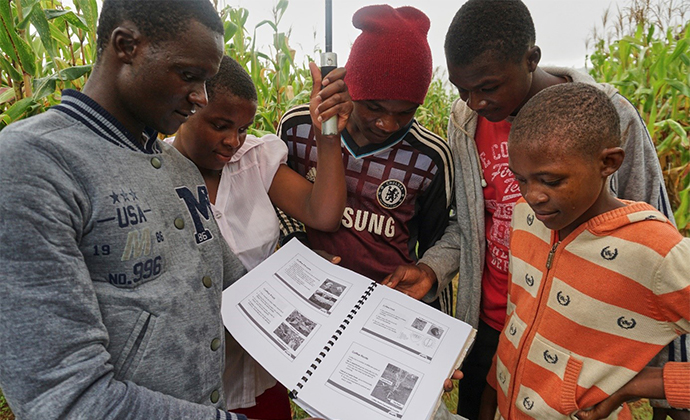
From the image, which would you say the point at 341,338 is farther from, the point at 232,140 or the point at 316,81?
the point at 316,81

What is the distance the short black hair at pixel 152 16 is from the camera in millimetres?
724

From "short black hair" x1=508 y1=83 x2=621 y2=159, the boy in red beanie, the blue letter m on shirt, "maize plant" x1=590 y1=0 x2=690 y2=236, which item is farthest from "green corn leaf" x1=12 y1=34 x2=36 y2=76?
"maize plant" x1=590 y1=0 x2=690 y2=236

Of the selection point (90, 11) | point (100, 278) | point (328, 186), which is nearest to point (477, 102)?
point (328, 186)

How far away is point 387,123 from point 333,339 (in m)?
Result: 0.73

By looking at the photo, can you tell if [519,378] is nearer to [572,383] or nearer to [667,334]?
[572,383]

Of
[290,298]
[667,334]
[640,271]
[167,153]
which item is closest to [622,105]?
[640,271]

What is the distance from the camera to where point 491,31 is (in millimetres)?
1129

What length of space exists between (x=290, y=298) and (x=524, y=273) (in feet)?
2.26

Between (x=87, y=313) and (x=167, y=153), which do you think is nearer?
(x=87, y=313)

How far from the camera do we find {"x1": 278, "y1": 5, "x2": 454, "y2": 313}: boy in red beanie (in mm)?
1311

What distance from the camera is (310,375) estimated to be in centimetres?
93

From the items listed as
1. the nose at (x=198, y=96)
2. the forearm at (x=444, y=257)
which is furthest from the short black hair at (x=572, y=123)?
the nose at (x=198, y=96)

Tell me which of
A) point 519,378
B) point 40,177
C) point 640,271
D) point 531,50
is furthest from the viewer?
point 531,50

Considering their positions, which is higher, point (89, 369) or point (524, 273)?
point (89, 369)
